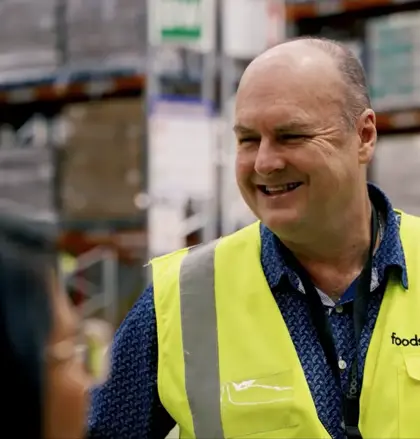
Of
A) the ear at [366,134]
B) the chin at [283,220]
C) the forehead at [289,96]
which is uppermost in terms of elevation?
the forehead at [289,96]

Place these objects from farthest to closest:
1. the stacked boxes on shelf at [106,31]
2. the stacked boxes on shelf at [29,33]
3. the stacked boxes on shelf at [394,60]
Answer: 1. the stacked boxes on shelf at [29,33]
2. the stacked boxes on shelf at [106,31]
3. the stacked boxes on shelf at [394,60]

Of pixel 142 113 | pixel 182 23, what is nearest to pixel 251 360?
pixel 182 23

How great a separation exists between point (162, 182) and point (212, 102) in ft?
1.70

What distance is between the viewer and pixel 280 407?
65.4 inches

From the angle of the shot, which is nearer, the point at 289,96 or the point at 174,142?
the point at 289,96

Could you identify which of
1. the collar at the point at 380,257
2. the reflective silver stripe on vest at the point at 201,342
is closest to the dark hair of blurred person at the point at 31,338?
the reflective silver stripe on vest at the point at 201,342

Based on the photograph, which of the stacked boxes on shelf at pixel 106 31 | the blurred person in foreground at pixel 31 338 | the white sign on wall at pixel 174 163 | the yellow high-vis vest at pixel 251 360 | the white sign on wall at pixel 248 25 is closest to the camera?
the blurred person in foreground at pixel 31 338

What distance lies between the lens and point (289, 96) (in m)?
1.71

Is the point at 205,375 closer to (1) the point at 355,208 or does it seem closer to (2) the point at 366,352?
(2) the point at 366,352

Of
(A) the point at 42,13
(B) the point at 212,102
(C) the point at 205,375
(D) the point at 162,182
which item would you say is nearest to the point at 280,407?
(C) the point at 205,375

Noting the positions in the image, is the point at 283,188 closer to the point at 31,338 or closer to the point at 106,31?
the point at 31,338

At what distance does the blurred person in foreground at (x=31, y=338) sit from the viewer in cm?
80

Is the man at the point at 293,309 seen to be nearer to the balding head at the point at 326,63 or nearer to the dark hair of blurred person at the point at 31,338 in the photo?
the balding head at the point at 326,63

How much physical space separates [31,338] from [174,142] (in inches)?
116
